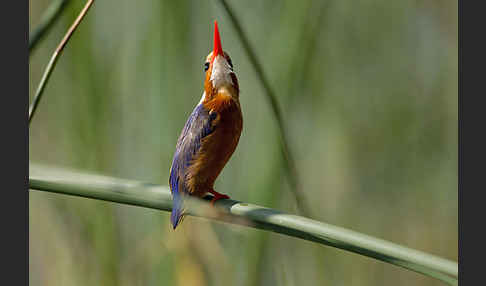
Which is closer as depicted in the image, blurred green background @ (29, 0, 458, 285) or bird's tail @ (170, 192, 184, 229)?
bird's tail @ (170, 192, 184, 229)

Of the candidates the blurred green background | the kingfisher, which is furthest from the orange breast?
the blurred green background

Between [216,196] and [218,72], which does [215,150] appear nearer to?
[216,196]

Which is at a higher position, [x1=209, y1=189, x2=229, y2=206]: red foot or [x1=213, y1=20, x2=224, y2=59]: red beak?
[x1=213, y1=20, x2=224, y2=59]: red beak

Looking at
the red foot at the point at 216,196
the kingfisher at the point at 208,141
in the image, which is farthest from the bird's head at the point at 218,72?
the red foot at the point at 216,196

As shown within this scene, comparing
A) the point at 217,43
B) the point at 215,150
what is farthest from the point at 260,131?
the point at 217,43

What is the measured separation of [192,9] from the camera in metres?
1.76

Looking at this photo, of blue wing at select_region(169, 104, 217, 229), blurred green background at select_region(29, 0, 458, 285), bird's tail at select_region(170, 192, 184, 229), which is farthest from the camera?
blurred green background at select_region(29, 0, 458, 285)

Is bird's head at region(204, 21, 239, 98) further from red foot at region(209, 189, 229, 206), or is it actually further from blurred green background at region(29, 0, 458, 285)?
red foot at region(209, 189, 229, 206)

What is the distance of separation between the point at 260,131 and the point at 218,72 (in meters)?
0.23

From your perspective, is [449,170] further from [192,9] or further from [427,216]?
[192,9]

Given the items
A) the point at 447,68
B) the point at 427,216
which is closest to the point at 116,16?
the point at 447,68

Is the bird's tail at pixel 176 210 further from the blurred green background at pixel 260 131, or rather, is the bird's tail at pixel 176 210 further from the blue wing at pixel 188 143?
the blurred green background at pixel 260 131

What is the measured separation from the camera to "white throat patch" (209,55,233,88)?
1.64 meters

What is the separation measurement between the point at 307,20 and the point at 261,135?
15.6 inches
